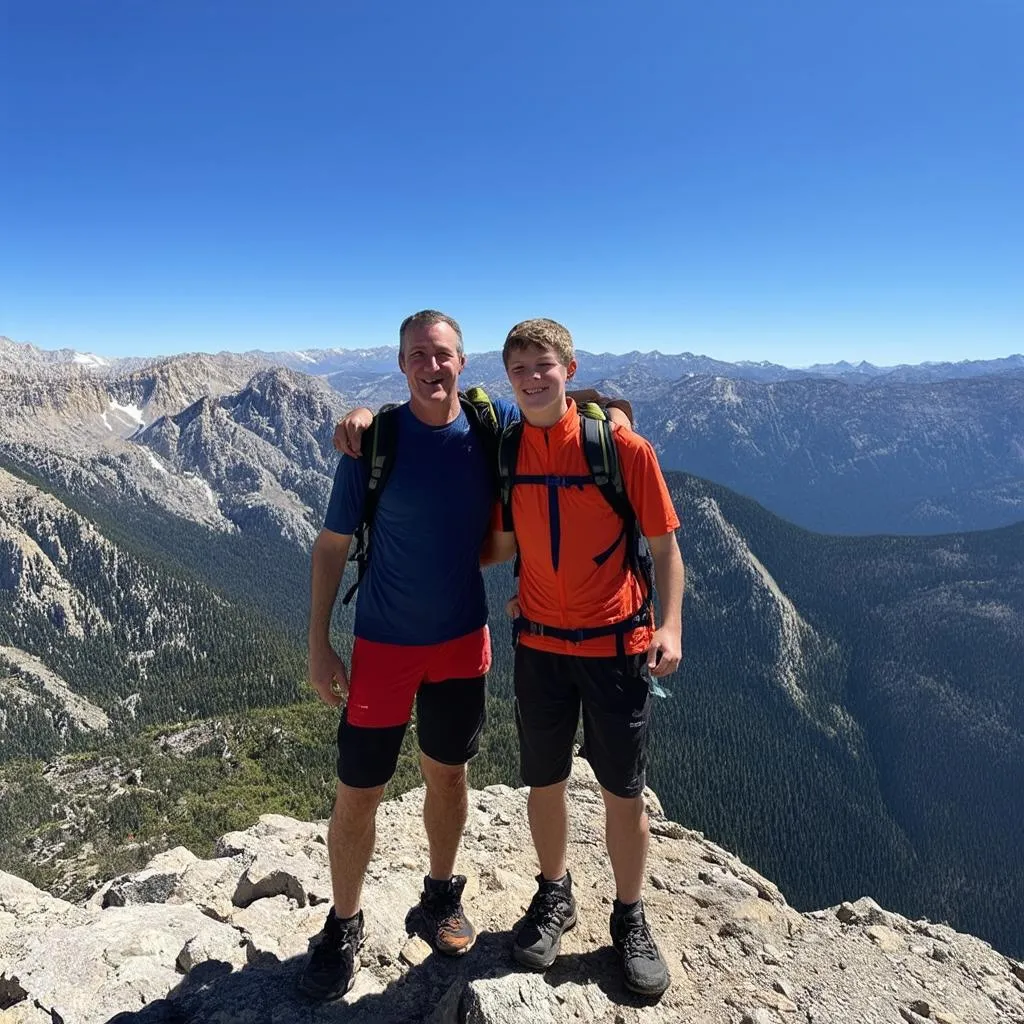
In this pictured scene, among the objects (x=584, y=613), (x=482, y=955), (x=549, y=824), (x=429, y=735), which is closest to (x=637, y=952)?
(x=549, y=824)

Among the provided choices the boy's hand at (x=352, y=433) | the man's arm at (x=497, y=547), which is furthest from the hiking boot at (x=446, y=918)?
the boy's hand at (x=352, y=433)

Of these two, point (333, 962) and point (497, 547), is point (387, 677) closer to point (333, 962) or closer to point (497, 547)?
point (497, 547)

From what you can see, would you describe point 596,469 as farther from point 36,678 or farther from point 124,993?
point 36,678

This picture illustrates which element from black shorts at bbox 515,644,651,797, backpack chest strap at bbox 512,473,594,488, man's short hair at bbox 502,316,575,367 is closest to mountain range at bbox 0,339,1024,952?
black shorts at bbox 515,644,651,797

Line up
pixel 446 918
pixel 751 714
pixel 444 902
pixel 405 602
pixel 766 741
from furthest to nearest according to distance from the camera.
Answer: pixel 751 714, pixel 766 741, pixel 444 902, pixel 446 918, pixel 405 602

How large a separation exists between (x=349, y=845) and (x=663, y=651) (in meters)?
4.16

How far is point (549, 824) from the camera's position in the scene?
7.23 meters

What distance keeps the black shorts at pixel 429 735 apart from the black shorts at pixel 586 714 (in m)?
0.61

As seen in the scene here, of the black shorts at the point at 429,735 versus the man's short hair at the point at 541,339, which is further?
the black shorts at the point at 429,735

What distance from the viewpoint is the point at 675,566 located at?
6.43 meters

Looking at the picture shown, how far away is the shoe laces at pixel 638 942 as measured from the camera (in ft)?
22.6

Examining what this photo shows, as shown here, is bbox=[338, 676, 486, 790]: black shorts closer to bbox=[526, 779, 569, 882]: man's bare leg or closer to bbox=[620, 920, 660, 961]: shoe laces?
bbox=[526, 779, 569, 882]: man's bare leg

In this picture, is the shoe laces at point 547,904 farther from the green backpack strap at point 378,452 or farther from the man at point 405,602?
the green backpack strap at point 378,452

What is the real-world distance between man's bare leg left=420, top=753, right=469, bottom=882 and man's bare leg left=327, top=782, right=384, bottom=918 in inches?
28.3
